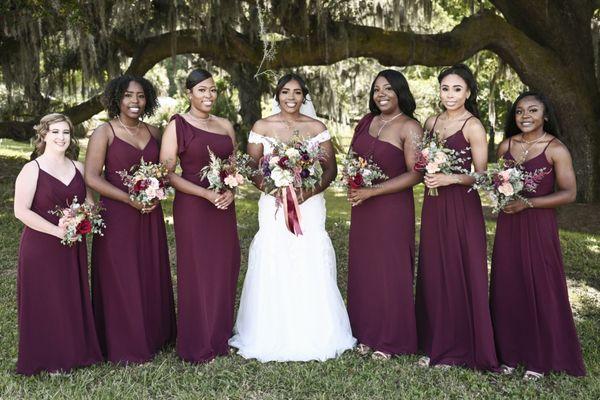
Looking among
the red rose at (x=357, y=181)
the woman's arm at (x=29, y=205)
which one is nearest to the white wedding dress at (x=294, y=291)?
the red rose at (x=357, y=181)

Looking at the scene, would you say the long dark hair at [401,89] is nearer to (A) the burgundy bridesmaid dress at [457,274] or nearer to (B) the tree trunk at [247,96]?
(A) the burgundy bridesmaid dress at [457,274]

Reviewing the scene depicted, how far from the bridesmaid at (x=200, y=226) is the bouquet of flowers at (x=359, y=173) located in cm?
87

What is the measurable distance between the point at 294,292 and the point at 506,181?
6.04 ft

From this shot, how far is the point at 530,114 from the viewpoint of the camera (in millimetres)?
4371

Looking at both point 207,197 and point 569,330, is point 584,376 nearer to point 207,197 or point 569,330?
point 569,330

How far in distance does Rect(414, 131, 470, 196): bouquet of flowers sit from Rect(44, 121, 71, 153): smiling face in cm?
241

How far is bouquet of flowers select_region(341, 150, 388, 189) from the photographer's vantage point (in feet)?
14.8

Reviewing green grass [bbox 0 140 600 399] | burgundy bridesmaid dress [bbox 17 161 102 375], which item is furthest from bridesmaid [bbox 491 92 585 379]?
burgundy bridesmaid dress [bbox 17 161 102 375]

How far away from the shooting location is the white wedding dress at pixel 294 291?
16.2 feet

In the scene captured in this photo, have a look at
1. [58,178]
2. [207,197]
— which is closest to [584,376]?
[207,197]

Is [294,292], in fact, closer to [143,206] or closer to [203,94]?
[143,206]

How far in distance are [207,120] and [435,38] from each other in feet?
20.3

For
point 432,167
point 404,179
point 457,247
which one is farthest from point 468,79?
point 457,247

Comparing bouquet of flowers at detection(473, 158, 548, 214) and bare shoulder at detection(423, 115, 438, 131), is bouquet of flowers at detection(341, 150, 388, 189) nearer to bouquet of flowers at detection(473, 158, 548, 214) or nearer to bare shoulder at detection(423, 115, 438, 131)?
bare shoulder at detection(423, 115, 438, 131)
